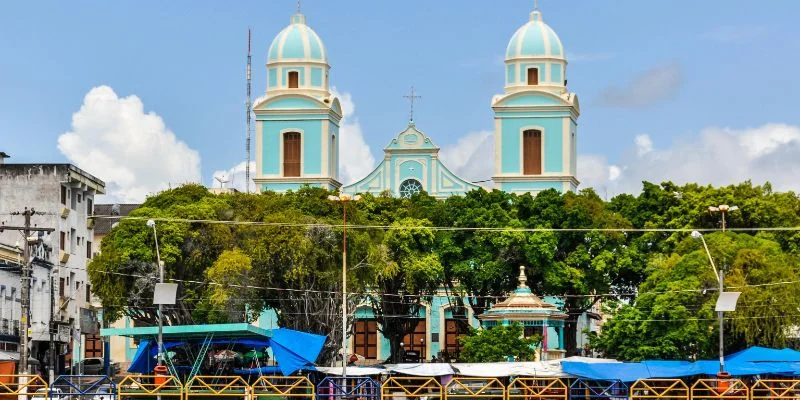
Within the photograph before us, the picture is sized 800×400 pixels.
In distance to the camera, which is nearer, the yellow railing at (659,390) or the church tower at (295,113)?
the yellow railing at (659,390)

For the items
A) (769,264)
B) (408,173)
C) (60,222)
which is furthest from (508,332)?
(408,173)

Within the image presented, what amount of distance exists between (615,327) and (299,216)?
51.1ft

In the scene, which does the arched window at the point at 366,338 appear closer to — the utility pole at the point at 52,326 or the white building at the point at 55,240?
the white building at the point at 55,240

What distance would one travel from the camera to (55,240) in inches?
3615

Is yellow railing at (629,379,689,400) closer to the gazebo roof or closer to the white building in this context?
the gazebo roof

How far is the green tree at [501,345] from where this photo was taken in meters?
77.7

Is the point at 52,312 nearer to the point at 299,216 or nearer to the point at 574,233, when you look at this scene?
the point at 299,216

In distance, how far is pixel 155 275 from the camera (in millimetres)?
82750

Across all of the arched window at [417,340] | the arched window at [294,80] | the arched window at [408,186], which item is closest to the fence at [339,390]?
the arched window at [417,340]

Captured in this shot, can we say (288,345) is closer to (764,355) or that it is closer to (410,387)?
(410,387)

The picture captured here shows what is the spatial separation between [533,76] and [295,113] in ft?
49.1

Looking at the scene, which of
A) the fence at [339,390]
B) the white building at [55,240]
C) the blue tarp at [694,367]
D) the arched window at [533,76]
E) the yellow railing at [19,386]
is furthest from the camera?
the arched window at [533,76]

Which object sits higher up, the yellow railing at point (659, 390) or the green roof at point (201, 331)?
the green roof at point (201, 331)

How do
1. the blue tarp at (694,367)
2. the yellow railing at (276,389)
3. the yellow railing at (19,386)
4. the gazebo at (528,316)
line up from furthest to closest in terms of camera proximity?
the gazebo at (528,316)
the blue tarp at (694,367)
the yellow railing at (276,389)
the yellow railing at (19,386)
